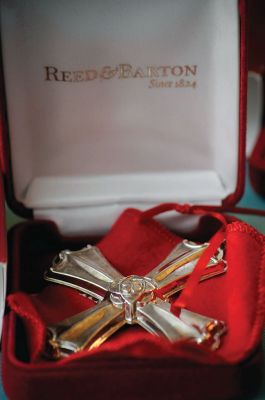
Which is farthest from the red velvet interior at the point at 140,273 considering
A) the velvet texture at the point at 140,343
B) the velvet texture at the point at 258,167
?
the velvet texture at the point at 258,167

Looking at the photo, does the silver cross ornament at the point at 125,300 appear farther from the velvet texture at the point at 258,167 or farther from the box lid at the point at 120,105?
the velvet texture at the point at 258,167

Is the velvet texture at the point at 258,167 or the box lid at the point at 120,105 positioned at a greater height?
the box lid at the point at 120,105

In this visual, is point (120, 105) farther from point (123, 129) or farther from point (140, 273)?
point (140, 273)

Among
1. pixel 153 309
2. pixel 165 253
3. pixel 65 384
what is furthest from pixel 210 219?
pixel 65 384

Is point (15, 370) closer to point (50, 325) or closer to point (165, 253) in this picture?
point (50, 325)

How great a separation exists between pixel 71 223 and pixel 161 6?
0.29 metres

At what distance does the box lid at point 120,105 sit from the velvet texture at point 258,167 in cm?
9

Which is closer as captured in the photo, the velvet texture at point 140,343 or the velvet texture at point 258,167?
the velvet texture at point 140,343

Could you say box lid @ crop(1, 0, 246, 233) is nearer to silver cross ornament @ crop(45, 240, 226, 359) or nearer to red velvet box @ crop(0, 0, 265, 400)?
red velvet box @ crop(0, 0, 265, 400)

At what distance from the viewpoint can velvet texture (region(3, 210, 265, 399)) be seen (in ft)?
1.44

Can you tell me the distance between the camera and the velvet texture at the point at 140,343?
1.44 feet

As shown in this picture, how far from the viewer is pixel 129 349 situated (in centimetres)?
45

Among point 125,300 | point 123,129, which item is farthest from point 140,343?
point 123,129

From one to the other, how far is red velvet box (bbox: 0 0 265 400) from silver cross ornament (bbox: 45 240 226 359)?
26 mm
